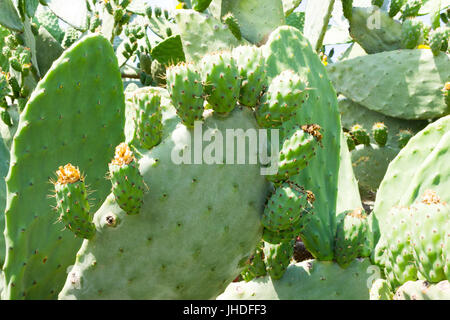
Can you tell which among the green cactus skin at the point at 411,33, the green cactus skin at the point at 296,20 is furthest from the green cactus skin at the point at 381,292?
the green cactus skin at the point at 296,20

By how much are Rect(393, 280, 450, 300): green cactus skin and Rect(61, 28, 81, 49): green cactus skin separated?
322 cm

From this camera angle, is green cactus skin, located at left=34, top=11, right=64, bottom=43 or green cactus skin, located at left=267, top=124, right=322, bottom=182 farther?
green cactus skin, located at left=34, top=11, right=64, bottom=43

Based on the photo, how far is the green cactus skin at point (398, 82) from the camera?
3088mm

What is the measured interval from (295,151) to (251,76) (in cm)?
24

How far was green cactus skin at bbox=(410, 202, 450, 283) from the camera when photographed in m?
1.17

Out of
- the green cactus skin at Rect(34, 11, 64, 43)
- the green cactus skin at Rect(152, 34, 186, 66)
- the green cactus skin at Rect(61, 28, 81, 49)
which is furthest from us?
the green cactus skin at Rect(34, 11, 64, 43)

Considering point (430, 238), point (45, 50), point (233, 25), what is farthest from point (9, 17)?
point (430, 238)

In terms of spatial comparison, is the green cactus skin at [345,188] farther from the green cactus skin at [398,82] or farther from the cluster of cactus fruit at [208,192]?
the green cactus skin at [398,82]

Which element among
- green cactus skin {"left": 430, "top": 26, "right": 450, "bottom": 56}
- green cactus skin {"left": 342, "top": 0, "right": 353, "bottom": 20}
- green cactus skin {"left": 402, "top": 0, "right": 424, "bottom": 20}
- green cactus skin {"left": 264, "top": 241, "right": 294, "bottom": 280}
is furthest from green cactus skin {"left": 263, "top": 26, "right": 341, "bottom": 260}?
green cactus skin {"left": 402, "top": 0, "right": 424, "bottom": 20}

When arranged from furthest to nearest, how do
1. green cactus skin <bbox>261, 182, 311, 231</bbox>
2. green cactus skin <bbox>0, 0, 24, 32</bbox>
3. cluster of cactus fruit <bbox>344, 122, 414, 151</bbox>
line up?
cluster of cactus fruit <bbox>344, 122, 414, 151</bbox> < green cactus skin <bbox>0, 0, 24, 32</bbox> < green cactus skin <bbox>261, 182, 311, 231</bbox>

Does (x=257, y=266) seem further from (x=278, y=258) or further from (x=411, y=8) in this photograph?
(x=411, y=8)

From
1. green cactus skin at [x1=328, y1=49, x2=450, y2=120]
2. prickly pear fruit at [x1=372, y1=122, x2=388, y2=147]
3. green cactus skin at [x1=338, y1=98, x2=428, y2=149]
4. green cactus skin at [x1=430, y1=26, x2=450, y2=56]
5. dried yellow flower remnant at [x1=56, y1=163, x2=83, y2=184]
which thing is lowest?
green cactus skin at [x1=338, y1=98, x2=428, y2=149]

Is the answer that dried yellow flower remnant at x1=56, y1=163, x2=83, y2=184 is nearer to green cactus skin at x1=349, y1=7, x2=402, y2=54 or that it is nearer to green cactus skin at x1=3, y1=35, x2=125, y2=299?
green cactus skin at x1=3, y1=35, x2=125, y2=299

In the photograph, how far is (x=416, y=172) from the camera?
1.84 metres
